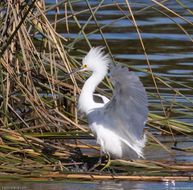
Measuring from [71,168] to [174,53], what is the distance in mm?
6045

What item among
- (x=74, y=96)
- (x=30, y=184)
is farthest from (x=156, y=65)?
(x=30, y=184)

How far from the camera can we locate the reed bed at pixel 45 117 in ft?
25.9

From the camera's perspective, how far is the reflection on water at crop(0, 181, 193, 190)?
7602 millimetres

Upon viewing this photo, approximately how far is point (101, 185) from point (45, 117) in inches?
48.6

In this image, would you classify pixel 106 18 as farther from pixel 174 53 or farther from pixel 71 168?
pixel 71 168

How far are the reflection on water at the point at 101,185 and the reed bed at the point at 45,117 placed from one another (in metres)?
0.05

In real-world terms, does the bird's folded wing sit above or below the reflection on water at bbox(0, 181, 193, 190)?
above

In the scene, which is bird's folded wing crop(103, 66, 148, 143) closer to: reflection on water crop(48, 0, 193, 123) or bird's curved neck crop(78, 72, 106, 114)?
bird's curved neck crop(78, 72, 106, 114)

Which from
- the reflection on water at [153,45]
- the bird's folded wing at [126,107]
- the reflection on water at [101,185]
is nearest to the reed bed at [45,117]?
the reflection on water at [101,185]

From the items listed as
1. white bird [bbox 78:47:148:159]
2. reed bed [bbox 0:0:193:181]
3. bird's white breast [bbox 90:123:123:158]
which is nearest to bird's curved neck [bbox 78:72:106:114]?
white bird [bbox 78:47:148:159]

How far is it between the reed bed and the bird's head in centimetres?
10

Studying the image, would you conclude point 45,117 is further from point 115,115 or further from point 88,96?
point 115,115

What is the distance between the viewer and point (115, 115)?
820 cm

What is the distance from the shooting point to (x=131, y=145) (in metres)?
8.32
